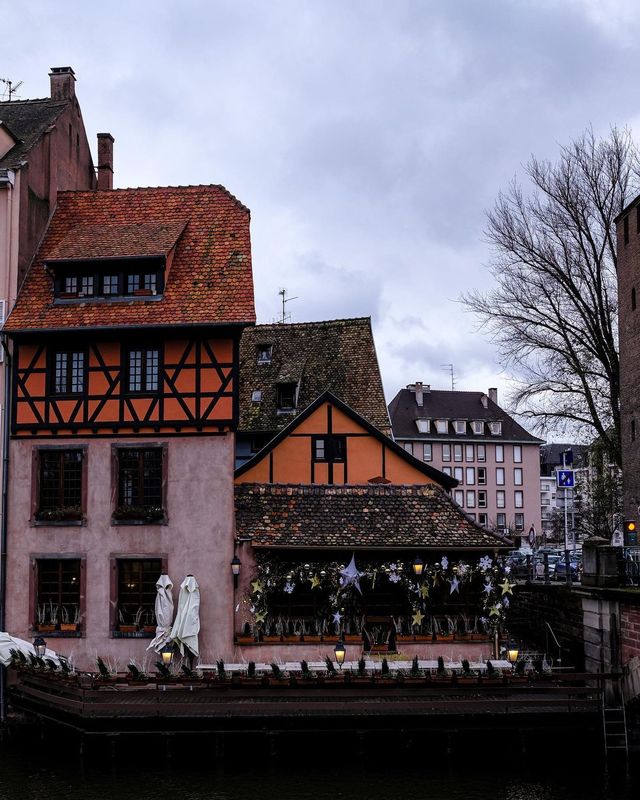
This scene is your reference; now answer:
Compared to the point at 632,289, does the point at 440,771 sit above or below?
below

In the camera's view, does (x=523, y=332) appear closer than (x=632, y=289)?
Yes

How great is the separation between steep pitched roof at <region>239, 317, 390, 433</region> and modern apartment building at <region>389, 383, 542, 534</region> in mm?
43872

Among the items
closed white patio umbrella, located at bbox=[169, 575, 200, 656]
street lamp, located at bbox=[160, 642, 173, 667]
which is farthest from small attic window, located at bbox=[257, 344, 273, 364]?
street lamp, located at bbox=[160, 642, 173, 667]

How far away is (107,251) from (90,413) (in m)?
3.71

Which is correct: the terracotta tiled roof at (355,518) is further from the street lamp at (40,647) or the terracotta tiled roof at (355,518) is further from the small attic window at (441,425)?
the small attic window at (441,425)

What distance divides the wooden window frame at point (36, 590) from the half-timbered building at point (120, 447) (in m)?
0.03

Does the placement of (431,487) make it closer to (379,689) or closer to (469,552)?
(469,552)

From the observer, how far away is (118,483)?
20.9 metres

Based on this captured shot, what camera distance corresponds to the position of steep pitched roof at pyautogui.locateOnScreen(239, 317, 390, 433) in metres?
31.5

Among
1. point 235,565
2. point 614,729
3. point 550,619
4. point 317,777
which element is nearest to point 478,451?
point 550,619

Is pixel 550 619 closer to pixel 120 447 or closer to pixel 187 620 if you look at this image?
pixel 187 620

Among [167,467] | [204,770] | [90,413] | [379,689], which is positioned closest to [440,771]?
[379,689]

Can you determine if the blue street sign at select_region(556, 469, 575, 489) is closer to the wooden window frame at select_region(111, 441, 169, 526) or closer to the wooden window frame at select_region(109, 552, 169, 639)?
the wooden window frame at select_region(111, 441, 169, 526)

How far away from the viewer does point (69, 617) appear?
20.7 m
